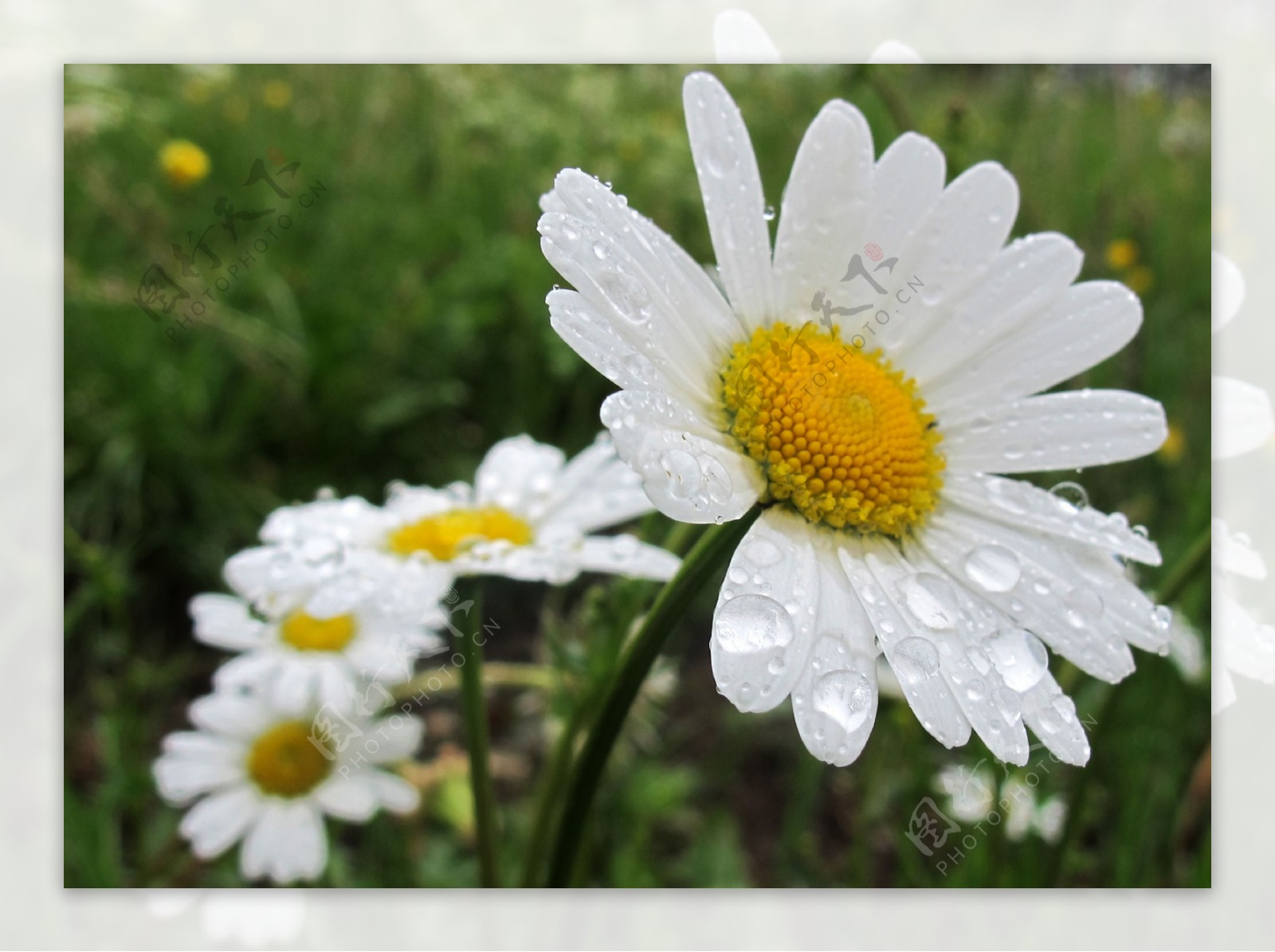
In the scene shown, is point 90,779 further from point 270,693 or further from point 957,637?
point 957,637

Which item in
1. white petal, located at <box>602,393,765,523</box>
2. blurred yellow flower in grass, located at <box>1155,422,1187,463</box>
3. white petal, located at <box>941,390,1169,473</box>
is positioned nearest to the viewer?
white petal, located at <box>602,393,765,523</box>

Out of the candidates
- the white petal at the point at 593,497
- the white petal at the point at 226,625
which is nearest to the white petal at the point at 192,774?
the white petal at the point at 226,625

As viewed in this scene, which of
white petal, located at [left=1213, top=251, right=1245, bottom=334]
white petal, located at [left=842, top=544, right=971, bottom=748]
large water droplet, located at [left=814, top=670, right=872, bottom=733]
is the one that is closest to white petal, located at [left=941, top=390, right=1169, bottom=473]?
white petal, located at [left=842, top=544, right=971, bottom=748]

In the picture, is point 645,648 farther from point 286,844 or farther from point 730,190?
Result: point 286,844

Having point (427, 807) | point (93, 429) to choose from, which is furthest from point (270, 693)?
point (93, 429)

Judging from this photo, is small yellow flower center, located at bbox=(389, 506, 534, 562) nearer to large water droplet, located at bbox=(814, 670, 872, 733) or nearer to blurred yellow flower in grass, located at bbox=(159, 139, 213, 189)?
large water droplet, located at bbox=(814, 670, 872, 733)

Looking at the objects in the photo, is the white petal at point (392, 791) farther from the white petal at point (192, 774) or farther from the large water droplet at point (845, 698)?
the large water droplet at point (845, 698)
